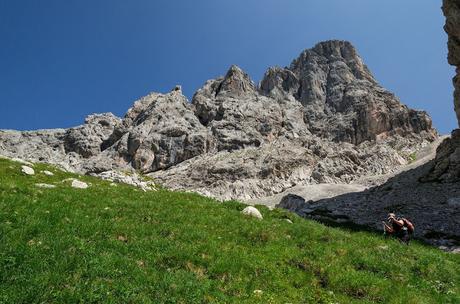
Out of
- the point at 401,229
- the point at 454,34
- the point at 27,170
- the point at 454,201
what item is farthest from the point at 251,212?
the point at 454,34

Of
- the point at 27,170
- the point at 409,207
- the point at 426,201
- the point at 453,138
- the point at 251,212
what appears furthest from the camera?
the point at 453,138

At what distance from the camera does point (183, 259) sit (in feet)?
49.2

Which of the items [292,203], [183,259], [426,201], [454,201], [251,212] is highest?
Result: [292,203]

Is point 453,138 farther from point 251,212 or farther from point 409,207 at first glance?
point 251,212

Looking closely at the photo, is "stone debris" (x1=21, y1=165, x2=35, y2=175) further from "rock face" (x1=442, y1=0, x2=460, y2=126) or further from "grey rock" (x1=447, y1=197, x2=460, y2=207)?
"rock face" (x1=442, y1=0, x2=460, y2=126)

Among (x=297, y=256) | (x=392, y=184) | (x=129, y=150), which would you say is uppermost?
(x=129, y=150)

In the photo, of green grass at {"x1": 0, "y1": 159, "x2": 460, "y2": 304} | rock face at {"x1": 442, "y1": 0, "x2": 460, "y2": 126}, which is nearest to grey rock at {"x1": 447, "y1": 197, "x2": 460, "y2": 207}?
rock face at {"x1": 442, "y1": 0, "x2": 460, "y2": 126}

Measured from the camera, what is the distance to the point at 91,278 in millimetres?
11852

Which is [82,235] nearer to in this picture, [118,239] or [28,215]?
[118,239]

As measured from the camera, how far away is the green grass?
1173cm

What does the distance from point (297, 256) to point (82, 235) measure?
28.3ft

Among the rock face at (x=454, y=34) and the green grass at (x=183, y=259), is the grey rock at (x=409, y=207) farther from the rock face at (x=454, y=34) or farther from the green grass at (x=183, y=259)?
the green grass at (x=183, y=259)

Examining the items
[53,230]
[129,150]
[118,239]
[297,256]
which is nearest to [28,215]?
[53,230]

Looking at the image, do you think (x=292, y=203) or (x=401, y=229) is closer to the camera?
(x=401, y=229)
